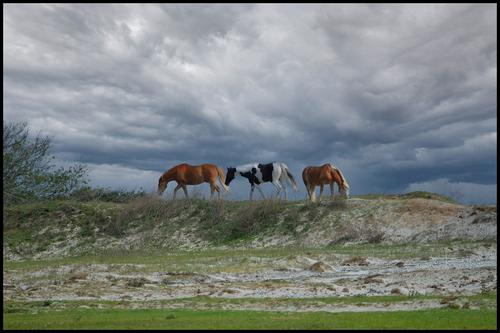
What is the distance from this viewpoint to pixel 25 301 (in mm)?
18484

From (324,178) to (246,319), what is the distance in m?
30.7

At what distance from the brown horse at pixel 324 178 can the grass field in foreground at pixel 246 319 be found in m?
28.9

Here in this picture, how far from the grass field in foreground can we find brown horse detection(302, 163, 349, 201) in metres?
28.9

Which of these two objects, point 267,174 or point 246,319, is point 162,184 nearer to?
point 267,174

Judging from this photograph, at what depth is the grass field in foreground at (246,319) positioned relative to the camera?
12461mm

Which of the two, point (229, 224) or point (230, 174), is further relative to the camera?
point (230, 174)

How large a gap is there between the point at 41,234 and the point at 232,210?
1308 cm

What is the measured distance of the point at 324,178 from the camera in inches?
1722

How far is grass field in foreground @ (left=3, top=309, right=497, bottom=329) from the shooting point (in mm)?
12461

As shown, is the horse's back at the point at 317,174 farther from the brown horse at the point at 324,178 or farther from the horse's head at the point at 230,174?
the horse's head at the point at 230,174

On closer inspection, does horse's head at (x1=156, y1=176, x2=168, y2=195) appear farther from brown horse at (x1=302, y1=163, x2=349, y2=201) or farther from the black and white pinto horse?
brown horse at (x1=302, y1=163, x2=349, y2=201)

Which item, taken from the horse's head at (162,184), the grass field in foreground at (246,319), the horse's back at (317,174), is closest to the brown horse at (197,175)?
the horse's head at (162,184)

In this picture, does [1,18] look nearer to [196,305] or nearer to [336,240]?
[196,305]

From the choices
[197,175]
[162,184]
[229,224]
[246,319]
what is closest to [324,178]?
[229,224]
